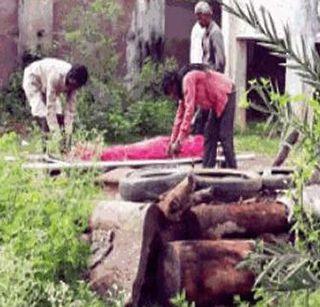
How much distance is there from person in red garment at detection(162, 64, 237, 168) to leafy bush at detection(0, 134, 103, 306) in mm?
2864

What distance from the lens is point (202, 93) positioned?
1005 centimetres

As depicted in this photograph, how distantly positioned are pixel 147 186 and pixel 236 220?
76cm

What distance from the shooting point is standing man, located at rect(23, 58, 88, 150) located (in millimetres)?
11297

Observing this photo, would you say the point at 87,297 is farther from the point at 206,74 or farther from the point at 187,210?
the point at 206,74

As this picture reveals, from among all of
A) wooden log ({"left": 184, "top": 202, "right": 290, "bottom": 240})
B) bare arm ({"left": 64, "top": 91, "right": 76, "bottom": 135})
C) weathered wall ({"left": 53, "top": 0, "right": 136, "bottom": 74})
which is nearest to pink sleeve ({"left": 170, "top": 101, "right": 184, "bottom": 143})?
bare arm ({"left": 64, "top": 91, "right": 76, "bottom": 135})

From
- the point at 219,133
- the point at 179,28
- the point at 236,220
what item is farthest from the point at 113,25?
Result: the point at 236,220

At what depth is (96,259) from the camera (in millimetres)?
6805

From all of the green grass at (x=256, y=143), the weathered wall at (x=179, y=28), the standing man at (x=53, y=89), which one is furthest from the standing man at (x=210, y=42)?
the weathered wall at (x=179, y=28)

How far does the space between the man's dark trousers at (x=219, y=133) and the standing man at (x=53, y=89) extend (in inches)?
63.3

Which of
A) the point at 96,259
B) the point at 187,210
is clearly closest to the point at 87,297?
the point at 96,259

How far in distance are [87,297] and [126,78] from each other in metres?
10.1

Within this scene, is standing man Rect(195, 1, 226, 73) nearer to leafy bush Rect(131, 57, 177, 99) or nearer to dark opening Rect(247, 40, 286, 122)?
leafy bush Rect(131, 57, 177, 99)

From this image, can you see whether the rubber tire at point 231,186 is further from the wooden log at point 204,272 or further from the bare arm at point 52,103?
the bare arm at point 52,103

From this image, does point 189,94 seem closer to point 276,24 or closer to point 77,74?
point 77,74
